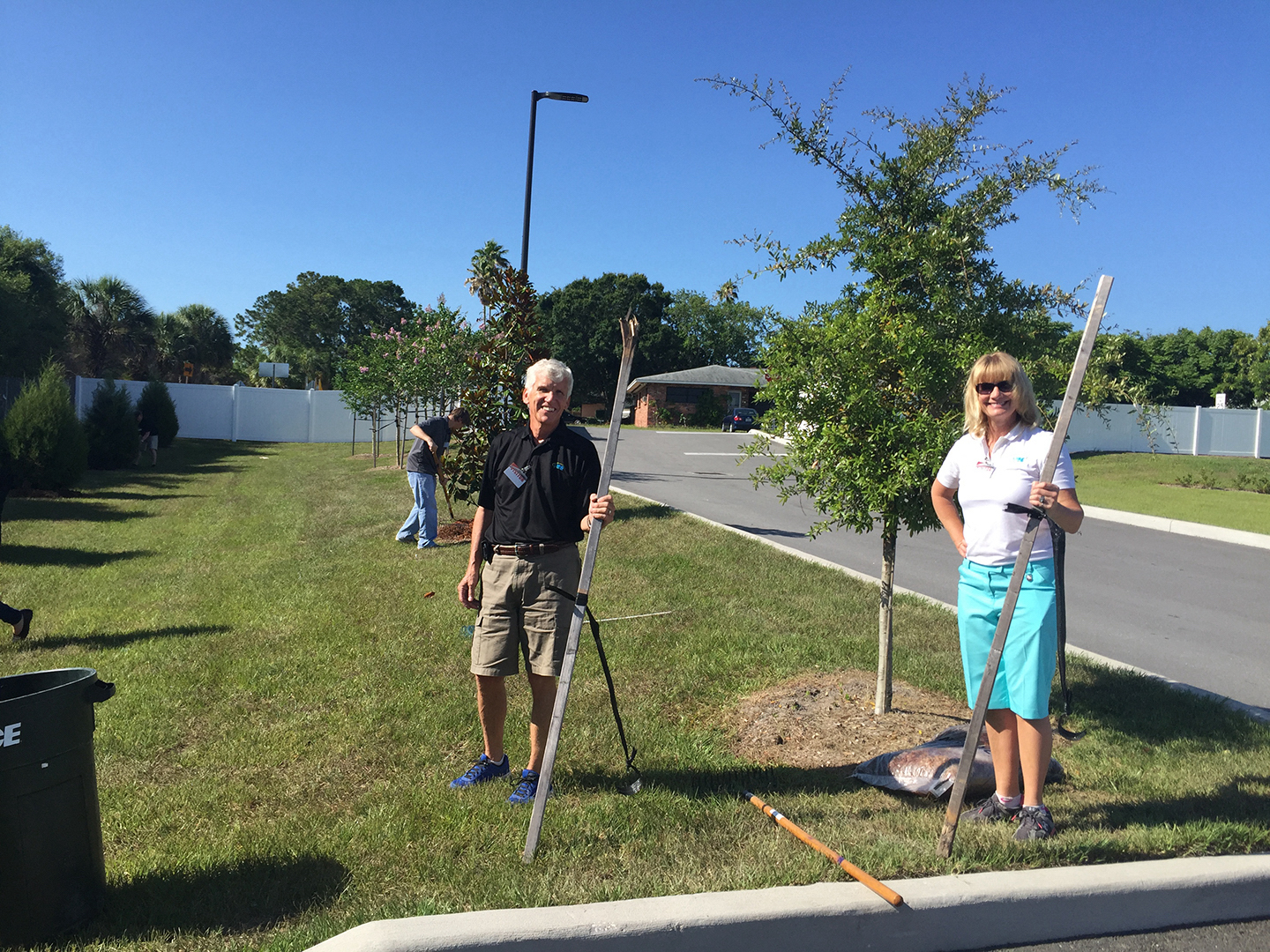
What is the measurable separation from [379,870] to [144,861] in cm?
90

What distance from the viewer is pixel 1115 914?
318 centimetres

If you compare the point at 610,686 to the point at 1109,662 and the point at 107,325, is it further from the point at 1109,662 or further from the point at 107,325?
the point at 107,325

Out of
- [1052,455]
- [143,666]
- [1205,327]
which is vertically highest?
[1205,327]

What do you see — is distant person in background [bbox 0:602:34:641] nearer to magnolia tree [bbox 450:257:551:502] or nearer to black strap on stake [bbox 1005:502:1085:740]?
magnolia tree [bbox 450:257:551:502]

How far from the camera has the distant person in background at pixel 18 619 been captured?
259 inches

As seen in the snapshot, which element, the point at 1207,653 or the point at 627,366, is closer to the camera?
the point at 627,366

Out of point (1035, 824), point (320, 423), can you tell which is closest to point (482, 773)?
point (1035, 824)

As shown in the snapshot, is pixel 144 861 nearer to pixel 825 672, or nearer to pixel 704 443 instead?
pixel 825 672

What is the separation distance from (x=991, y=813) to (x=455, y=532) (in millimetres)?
9198

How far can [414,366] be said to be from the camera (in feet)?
58.7

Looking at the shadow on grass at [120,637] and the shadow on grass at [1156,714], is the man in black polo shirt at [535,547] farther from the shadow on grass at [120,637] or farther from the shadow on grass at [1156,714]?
the shadow on grass at [120,637]

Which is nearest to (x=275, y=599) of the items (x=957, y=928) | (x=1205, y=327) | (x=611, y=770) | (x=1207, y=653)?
(x=611, y=770)

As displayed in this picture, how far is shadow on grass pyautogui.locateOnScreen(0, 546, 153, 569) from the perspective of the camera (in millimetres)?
9891

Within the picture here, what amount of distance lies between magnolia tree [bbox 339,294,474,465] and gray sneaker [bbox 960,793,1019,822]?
9.40 meters
